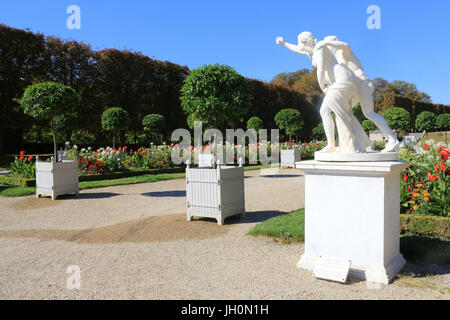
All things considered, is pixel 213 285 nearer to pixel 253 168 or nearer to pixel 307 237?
pixel 307 237

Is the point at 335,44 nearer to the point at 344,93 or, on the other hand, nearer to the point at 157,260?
the point at 344,93

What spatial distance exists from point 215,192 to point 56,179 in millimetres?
4726

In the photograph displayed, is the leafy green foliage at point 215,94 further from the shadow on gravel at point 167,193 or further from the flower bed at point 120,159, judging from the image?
the flower bed at point 120,159

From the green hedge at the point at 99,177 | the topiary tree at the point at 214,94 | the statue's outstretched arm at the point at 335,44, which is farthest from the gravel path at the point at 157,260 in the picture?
the green hedge at the point at 99,177

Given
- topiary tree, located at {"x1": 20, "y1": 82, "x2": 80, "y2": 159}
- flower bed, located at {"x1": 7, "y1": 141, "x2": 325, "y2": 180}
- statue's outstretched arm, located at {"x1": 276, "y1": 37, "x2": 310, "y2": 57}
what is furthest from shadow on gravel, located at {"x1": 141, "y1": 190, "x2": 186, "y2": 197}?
statue's outstretched arm, located at {"x1": 276, "y1": 37, "x2": 310, "y2": 57}

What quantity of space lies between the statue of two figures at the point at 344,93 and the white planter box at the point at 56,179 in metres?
6.94

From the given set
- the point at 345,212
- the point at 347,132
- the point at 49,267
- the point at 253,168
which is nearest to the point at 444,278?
the point at 345,212

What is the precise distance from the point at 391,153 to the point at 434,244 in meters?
1.45

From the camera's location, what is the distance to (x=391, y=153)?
3.29m

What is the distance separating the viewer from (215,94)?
24.6 feet

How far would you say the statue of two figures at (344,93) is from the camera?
3.42 meters

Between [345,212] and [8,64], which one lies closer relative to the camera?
[345,212]

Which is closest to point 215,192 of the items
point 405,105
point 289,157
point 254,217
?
point 254,217
